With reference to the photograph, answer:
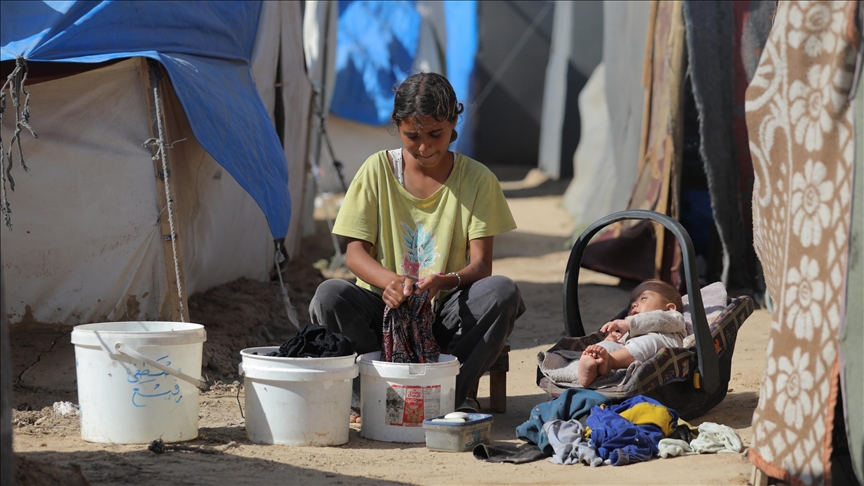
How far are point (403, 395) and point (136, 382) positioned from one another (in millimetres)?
858

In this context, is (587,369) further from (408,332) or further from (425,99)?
(425,99)

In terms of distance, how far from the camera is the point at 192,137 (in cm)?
456

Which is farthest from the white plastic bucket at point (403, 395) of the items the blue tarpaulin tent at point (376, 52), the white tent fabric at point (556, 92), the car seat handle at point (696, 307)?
the white tent fabric at point (556, 92)

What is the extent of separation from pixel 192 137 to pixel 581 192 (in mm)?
7359

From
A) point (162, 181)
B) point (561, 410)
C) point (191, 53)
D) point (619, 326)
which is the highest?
point (191, 53)

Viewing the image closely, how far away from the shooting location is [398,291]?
3.14 meters

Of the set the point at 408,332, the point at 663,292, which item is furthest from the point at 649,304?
the point at 408,332

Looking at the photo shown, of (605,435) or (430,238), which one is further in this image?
(430,238)

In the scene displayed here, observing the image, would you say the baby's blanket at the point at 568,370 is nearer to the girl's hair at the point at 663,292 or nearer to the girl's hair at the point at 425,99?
the girl's hair at the point at 663,292

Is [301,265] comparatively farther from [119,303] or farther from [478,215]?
[478,215]

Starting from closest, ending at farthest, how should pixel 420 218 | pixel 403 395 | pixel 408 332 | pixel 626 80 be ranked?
pixel 403 395, pixel 408 332, pixel 420 218, pixel 626 80

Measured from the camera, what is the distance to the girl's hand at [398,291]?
3.12 metres

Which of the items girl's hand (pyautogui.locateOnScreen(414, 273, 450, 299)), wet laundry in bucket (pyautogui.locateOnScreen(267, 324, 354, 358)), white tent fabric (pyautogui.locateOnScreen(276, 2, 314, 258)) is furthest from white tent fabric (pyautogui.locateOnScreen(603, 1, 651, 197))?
wet laundry in bucket (pyautogui.locateOnScreen(267, 324, 354, 358))

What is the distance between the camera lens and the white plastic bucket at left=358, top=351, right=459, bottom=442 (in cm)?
308
